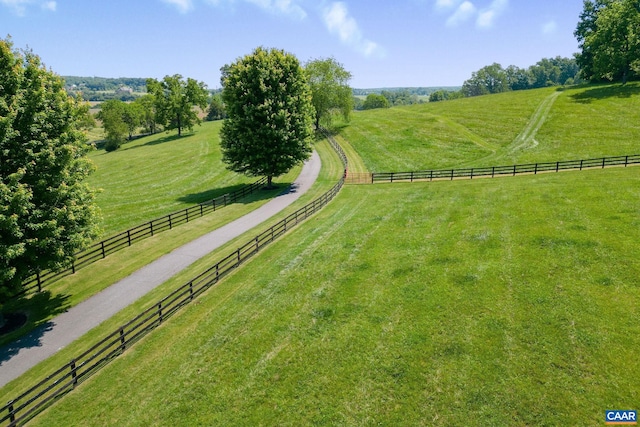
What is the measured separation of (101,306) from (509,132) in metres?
67.8

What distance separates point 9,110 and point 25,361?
11032 millimetres

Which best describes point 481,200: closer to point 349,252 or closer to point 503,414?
point 349,252

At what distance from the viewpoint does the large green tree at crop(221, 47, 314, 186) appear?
40156 millimetres

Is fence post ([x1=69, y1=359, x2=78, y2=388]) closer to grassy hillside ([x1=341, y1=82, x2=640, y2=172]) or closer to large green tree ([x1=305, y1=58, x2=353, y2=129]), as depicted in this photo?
grassy hillside ([x1=341, y1=82, x2=640, y2=172])

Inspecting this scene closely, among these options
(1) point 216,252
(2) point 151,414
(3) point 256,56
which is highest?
(3) point 256,56

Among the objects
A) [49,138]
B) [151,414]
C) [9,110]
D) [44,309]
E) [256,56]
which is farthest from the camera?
[256,56]

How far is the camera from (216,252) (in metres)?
26.2

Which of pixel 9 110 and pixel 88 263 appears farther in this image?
pixel 88 263

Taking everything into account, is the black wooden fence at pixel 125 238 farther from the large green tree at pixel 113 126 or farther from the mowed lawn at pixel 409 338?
the large green tree at pixel 113 126

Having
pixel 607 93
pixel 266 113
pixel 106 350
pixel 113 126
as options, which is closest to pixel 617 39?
pixel 607 93

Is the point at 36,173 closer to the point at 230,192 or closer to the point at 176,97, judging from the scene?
the point at 230,192

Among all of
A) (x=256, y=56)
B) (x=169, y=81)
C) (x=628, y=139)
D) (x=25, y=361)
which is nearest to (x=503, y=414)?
(x=25, y=361)

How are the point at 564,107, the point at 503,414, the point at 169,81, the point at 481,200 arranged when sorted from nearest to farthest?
1. the point at 503,414
2. the point at 481,200
3. the point at 564,107
4. the point at 169,81

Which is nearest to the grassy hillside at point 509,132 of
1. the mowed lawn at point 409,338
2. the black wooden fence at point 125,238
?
the black wooden fence at point 125,238
